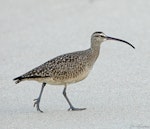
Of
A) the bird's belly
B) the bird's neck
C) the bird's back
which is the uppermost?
the bird's neck

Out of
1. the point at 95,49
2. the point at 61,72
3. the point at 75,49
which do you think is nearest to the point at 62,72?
the point at 61,72

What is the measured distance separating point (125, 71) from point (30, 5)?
11.2 m

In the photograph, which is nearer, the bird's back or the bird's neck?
the bird's back

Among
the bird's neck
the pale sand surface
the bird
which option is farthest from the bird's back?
the pale sand surface

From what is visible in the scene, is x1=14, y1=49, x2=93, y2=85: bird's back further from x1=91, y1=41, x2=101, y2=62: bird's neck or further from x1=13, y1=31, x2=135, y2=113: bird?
x1=91, y1=41, x2=101, y2=62: bird's neck

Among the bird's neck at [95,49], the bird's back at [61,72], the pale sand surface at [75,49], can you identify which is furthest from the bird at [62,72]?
the pale sand surface at [75,49]

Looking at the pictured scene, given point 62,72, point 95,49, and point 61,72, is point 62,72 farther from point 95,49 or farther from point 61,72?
point 95,49

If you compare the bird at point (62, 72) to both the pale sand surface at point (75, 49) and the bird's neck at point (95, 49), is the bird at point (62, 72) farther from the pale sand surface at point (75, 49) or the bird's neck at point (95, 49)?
the pale sand surface at point (75, 49)

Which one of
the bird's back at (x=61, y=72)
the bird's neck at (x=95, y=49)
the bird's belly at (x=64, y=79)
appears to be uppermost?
the bird's neck at (x=95, y=49)

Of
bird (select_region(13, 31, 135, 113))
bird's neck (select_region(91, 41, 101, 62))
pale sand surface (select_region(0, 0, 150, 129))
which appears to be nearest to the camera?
pale sand surface (select_region(0, 0, 150, 129))

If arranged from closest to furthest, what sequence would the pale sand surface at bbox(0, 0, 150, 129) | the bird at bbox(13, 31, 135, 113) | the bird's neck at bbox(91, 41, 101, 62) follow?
1. the pale sand surface at bbox(0, 0, 150, 129)
2. the bird at bbox(13, 31, 135, 113)
3. the bird's neck at bbox(91, 41, 101, 62)

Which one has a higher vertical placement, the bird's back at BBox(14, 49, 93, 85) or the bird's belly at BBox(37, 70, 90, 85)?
the bird's back at BBox(14, 49, 93, 85)

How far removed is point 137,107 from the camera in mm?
11789

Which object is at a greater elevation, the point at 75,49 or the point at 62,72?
the point at 75,49
